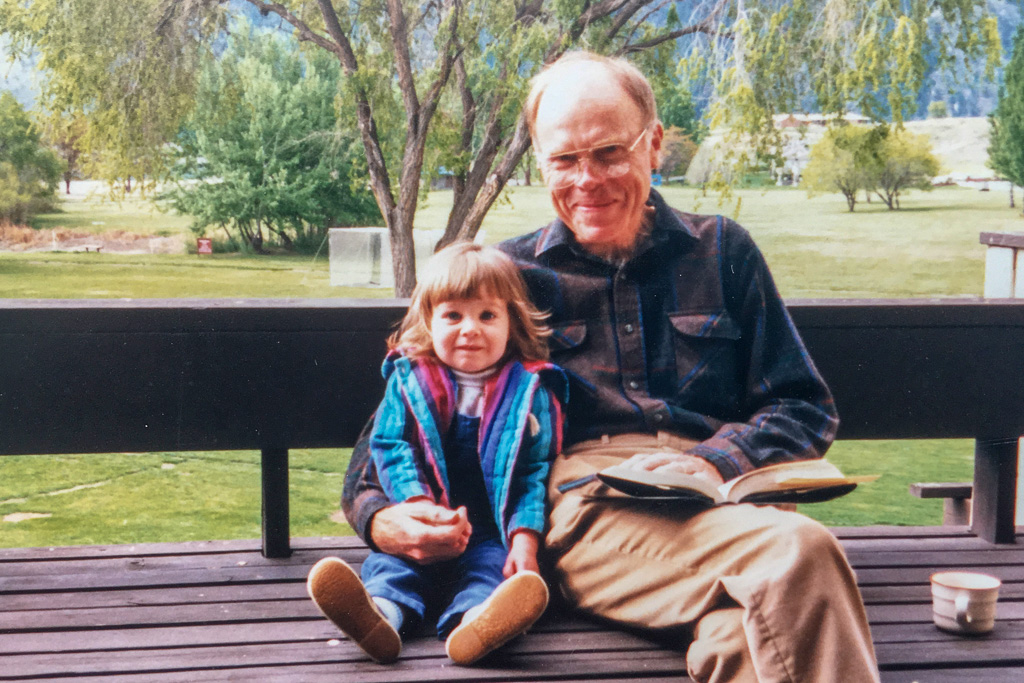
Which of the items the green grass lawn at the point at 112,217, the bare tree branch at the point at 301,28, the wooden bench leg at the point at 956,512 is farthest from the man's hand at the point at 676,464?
the green grass lawn at the point at 112,217

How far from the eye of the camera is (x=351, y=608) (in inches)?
53.1

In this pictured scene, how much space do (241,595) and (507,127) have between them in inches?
383

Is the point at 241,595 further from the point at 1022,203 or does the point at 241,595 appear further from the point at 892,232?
the point at 892,232

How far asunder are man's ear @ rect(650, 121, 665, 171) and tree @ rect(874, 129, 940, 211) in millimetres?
11062

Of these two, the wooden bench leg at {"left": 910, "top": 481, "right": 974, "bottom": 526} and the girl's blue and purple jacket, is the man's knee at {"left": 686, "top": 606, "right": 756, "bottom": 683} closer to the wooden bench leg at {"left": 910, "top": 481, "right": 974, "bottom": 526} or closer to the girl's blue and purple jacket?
the girl's blue and purple jacket

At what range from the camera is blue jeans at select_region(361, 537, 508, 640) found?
1484 millimetres

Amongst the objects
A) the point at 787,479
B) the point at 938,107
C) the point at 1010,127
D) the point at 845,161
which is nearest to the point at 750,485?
the point at 787,479

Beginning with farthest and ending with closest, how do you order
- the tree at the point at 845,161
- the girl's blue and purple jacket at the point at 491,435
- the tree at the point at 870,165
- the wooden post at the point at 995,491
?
the tree at the point at 870,165 → the tree at the point at 845,161 → the wooden post at the point at 995,491 → the girl's blue and purple jacket at the point at 491,435

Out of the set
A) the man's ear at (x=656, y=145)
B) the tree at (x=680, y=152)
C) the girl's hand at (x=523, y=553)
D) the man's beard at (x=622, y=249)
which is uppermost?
the tree at (x=680, y=152)

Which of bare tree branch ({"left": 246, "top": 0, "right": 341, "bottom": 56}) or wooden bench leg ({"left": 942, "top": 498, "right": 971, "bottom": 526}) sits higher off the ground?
bare tree branch ({"left": 246, "top": 0, "right": 341, "bottom": 56})

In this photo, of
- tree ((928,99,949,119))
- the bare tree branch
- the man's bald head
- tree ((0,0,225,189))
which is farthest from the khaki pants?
the bare tree branch

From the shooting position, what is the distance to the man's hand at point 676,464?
1.44m

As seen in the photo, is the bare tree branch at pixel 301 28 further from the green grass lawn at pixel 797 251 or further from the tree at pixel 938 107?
the tree at pixel 938 107

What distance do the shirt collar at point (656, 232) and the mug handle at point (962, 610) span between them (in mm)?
657
